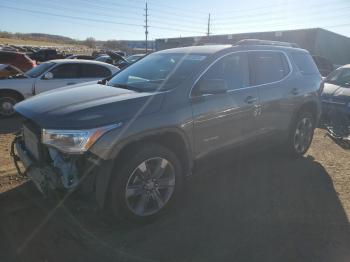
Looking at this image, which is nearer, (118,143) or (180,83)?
(118,143)

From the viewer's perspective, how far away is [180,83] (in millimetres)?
3842

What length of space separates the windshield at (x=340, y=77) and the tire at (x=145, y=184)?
7.21 m

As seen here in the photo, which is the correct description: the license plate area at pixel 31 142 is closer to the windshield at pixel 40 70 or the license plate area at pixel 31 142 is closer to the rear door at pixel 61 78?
the rear door at pixel 61 78

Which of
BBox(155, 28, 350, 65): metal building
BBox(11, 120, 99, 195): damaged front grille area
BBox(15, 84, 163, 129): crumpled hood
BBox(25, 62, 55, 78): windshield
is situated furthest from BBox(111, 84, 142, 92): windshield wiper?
BBox(155, 28, 350, 65): metal building

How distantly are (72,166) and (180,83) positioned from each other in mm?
1476

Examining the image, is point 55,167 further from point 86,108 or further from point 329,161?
point 329,161

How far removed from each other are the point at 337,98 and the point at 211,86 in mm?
6062

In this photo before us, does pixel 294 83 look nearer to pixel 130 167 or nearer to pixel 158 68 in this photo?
pixel 158 68

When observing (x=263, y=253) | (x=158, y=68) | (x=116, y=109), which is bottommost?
(x=263, y=253)

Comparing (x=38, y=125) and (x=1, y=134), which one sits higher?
(x=38, y=125)

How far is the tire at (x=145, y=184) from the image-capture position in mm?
3345

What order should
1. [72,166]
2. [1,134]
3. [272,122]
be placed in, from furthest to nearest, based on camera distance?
[1,134] < [272,122] < [72,166]

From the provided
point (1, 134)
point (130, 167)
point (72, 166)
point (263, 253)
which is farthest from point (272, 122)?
point (1, 134)

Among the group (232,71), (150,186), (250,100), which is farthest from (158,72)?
(150,186)
